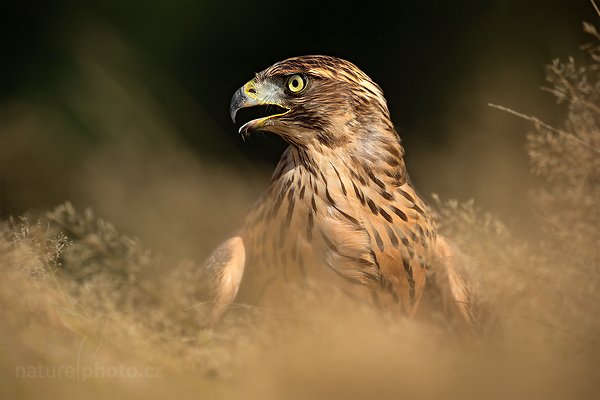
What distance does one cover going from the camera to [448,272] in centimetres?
243

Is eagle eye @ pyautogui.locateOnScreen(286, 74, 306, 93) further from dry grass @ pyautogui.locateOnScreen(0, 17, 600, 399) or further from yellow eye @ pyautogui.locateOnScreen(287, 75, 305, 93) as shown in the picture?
dry grass @ pyautogui.locateOnScreen(0, 17, 600, 399)

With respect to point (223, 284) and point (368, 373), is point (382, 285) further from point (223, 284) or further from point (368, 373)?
point (368, 373)

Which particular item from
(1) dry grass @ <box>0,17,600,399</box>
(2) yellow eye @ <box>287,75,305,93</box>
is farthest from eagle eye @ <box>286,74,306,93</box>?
(1) dry grass @ <box>0,17,600,399</box>

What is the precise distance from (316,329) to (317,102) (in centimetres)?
88

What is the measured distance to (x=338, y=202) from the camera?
225 cm

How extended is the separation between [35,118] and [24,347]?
2.40 meters

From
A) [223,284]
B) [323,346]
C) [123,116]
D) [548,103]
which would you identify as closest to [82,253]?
[323,346]

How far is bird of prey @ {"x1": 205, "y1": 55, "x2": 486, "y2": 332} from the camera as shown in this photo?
2.23 metres

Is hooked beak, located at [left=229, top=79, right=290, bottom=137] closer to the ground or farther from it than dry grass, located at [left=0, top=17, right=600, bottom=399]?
farther from it

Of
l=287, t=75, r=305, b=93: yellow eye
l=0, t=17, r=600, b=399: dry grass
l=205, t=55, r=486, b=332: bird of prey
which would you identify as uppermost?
l=287, t=75, r=305, b=93: yellow eye

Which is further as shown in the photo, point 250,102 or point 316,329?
point 250,102

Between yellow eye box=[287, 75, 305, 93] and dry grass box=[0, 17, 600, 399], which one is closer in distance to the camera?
dry grass box=[0, 17, 600, 399]

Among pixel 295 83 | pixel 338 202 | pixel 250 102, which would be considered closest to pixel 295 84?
pixel 295 83

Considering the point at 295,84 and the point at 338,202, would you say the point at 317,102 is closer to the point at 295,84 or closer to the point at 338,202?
the point at 295,84
